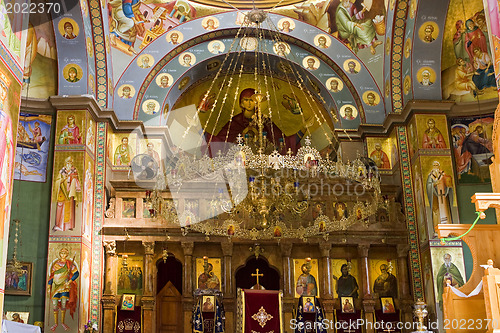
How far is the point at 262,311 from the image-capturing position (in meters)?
12.1

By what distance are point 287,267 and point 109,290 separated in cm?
420

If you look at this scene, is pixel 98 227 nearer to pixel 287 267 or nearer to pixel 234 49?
pixel 287 267

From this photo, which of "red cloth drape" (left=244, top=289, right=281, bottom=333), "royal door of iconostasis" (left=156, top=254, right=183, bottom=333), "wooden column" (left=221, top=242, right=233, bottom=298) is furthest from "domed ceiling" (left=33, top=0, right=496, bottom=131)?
"red cloth drape" (left=244, top=289, right=281, bottom=333)

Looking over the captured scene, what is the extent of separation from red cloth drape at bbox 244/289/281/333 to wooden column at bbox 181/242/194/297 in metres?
2.37

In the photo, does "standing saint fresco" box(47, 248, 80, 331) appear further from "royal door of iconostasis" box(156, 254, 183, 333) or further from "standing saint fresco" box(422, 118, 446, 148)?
"standing saint fresco" box(422, 118, 446, 148)

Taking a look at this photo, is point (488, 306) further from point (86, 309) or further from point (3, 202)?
point (86, 309)

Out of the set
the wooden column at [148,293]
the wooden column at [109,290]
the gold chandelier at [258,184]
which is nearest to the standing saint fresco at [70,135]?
the gold chandelier at [258,184]

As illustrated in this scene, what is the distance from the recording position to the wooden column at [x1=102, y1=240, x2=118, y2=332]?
13516 mm

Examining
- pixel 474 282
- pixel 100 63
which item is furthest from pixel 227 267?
pixel 474 282

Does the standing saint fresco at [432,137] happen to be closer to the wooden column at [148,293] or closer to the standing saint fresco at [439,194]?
the standing saint fresco at [439,194]

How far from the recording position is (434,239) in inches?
522

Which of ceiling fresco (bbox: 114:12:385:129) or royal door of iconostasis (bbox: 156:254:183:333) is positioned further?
ceiling fresco (bbox: 114:12:385:129)

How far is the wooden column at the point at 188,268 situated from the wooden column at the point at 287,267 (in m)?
2.21

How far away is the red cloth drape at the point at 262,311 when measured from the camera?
11961 millimetres
